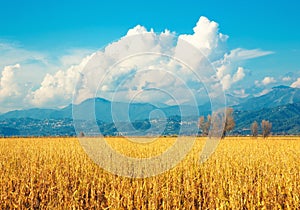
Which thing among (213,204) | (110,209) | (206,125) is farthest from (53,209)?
(206,125)

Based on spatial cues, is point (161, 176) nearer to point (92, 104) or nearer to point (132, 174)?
point (132, 174)

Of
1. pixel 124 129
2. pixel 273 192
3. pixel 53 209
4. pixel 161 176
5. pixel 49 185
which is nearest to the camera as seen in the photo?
pixel 53 209

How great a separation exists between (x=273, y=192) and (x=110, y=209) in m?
3.98

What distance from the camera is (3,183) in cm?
895

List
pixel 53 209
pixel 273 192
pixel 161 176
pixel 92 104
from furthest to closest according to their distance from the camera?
pixel 92 104
pixel 161 176
pixel 273 192
pixel 53 209

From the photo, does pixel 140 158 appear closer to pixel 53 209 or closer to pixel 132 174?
pixel 132 174

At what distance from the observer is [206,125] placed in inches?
2958

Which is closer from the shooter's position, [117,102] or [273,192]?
[273,192]

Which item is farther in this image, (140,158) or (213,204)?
(140,158)

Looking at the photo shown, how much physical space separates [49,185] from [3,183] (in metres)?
1.21

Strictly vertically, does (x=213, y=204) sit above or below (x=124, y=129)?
below

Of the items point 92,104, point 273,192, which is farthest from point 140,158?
point 273,192

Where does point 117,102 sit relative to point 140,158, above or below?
above

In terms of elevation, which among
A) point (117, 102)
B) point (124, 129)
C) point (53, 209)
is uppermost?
point (117, 102)
